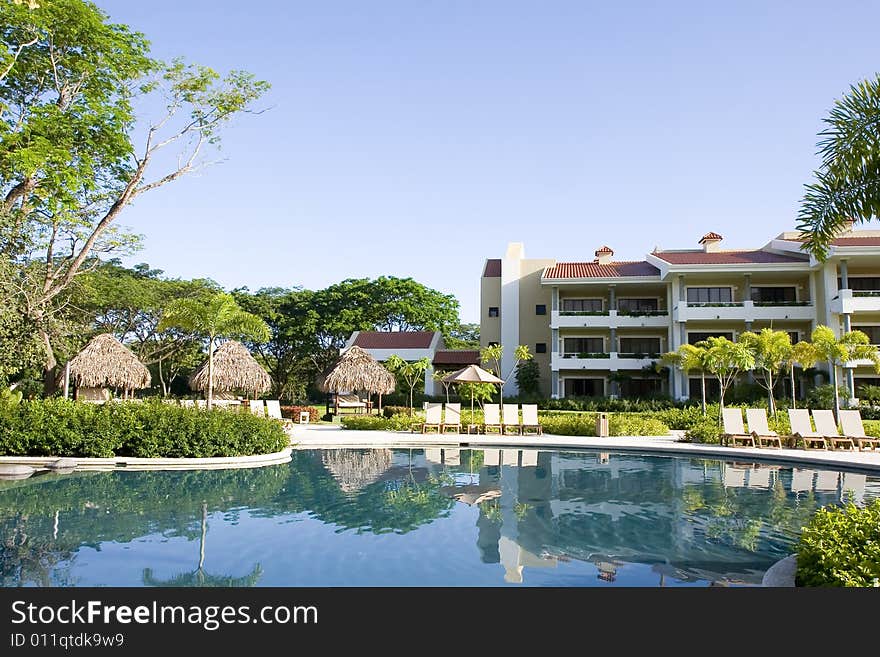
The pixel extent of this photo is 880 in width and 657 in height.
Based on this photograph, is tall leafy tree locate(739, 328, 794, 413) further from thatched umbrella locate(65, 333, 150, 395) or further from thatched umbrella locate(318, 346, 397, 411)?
thatched umbrella locate(65, 333, 150, 395)

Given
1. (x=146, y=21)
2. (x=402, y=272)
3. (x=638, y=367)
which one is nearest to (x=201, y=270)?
(x=402, y=272)

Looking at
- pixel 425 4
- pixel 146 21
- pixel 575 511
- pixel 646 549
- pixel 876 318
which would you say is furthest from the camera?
pixel 876 318

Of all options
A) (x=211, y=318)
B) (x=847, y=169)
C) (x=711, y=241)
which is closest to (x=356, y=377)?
(x=211, y=318)

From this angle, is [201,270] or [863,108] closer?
[863,108]

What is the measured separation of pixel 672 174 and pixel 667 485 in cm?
1064

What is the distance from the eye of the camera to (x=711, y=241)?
35438mm

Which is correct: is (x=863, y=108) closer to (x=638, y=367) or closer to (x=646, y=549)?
(x=646, y=549)

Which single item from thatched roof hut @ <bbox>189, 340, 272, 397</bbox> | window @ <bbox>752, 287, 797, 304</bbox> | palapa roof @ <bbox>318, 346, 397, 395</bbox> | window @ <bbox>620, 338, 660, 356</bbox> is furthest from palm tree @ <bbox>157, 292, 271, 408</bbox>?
window @ <bbox>752, 287, 797, 304</bbox>

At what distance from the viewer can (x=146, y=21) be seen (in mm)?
19625

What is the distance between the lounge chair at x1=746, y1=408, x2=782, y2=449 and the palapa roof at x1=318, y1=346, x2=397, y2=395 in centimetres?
1554

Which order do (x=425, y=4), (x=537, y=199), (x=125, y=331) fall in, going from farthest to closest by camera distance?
(x=125, y=331), (x=537, y=199), (x=425, y=4)

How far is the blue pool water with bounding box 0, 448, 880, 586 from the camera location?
20.0 feet

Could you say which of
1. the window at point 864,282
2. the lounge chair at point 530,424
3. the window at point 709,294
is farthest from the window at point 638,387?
the lounge chair at point 530,424

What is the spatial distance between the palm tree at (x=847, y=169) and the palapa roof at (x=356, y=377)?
842 inches
